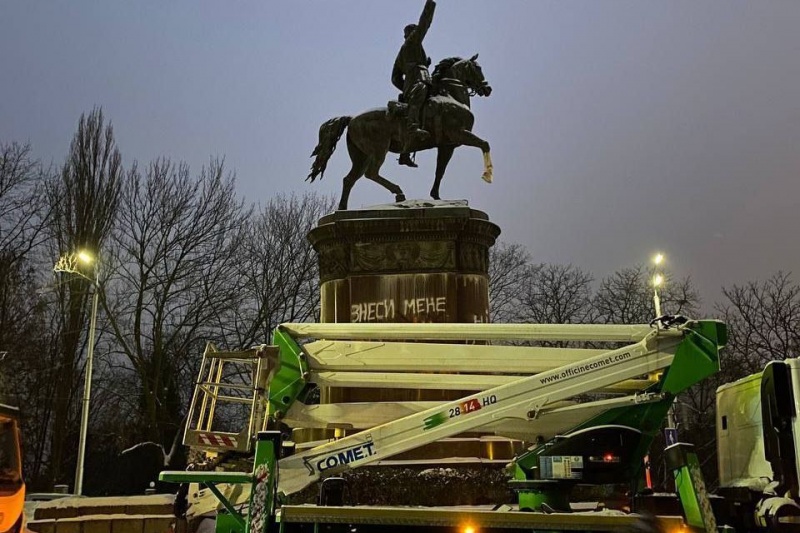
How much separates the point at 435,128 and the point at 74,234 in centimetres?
2527

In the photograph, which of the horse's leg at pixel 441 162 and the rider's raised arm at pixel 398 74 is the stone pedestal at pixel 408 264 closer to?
the horse's leg at pixel 441 162

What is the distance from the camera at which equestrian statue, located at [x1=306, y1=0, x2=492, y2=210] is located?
16.6 m

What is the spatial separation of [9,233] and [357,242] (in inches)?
1075

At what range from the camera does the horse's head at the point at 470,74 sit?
17.0 meters

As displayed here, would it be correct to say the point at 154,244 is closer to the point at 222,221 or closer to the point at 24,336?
the point at 222,221

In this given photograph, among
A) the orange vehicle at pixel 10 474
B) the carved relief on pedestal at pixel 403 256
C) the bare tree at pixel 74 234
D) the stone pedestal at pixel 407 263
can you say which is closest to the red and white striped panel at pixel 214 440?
the orange vehicle at pixel 10 474

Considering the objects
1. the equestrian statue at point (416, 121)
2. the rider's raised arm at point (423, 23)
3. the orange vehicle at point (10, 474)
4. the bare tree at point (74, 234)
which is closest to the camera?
the orange vehicle at point (10, 474)

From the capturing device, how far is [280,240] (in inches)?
1517

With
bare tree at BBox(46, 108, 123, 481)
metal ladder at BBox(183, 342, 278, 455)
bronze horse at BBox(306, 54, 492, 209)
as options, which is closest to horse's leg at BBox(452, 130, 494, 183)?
bronze horse at BBox(306, 54, 492, 209)

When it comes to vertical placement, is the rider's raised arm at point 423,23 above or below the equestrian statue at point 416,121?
above


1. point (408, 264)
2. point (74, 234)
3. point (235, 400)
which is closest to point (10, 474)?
point (235, 400)

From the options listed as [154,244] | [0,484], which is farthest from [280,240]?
[0,484]

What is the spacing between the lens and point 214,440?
7.67 metres

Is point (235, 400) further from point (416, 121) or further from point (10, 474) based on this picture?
point (416, 121)
